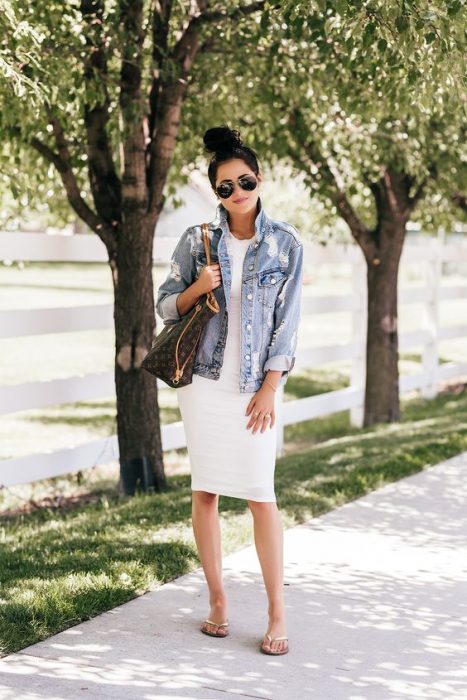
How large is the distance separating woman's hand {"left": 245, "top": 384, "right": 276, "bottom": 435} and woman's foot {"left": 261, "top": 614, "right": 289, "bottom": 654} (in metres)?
0.72

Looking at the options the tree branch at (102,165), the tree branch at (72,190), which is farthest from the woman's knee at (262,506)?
the tree branch at (102,165)

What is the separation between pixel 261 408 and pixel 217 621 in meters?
0.88

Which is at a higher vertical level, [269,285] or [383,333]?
[269,285]

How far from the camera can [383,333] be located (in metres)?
11.7

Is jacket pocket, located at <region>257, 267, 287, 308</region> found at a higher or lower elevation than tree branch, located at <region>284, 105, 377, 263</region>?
lower

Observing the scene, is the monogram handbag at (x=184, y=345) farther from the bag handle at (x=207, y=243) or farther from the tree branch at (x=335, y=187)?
the tree branch at (x=335, y=187)

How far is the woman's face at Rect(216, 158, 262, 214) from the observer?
4.48 metres

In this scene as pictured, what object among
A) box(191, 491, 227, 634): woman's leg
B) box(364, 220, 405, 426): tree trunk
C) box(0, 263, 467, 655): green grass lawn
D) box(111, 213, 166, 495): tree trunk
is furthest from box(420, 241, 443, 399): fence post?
box(191, 491, 227, 634): woman's leg

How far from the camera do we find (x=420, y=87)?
6430mm

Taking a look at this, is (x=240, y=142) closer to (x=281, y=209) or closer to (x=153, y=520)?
(x=153, y=520)

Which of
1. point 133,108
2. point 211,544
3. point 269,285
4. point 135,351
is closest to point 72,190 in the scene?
point 133,108

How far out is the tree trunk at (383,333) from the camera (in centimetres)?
1145

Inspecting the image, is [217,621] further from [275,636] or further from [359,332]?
[359,332]

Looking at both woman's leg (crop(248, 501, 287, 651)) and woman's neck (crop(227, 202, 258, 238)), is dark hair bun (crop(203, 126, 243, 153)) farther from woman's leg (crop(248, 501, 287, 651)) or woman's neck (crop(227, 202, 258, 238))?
woman's leg (crop(248, 501, 287, 651))
